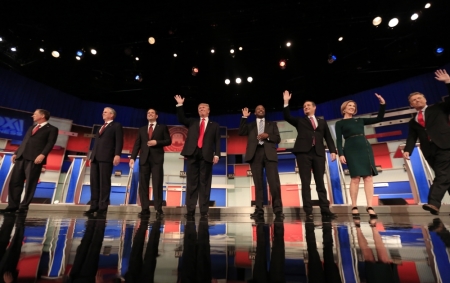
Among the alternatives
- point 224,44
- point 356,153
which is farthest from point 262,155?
point 224,44

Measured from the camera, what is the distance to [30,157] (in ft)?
10.2

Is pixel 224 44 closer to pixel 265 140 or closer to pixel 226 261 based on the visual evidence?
pixel 265 140

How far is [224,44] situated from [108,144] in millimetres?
4762

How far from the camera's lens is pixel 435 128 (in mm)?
2785

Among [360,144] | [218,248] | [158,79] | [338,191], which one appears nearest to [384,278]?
[218,248]

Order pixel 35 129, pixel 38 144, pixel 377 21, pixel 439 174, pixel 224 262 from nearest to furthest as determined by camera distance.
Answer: pixel 224 262
pixel 439 174
pixel 38 144
pixel 35 129
pixel 377 21

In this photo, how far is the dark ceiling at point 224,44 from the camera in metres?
5.71

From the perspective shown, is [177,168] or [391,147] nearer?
[391,147]

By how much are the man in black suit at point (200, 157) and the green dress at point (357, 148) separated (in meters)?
1.64

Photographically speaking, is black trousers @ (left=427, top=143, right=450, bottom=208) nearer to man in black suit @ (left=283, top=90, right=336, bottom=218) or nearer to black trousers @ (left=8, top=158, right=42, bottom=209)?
man in black suit @ (left=283, top=90, right=336, bottom=218)

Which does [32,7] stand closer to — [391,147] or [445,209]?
[445,209]

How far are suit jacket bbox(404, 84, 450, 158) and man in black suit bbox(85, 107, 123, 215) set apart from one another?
3842 millimetres

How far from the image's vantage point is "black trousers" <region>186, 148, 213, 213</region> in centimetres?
300

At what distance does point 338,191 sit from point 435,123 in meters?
1.58
